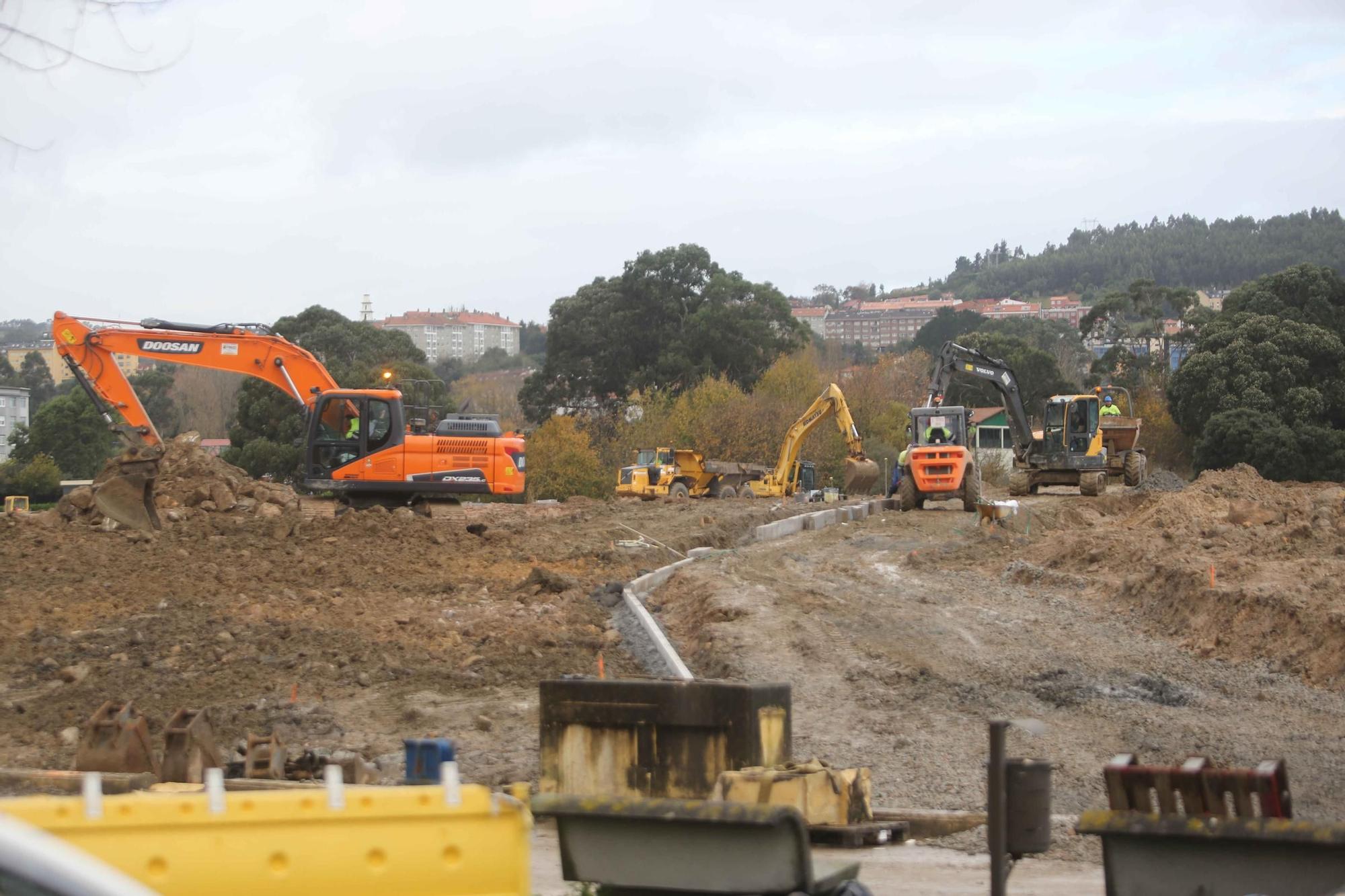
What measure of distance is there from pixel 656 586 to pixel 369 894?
15657mm

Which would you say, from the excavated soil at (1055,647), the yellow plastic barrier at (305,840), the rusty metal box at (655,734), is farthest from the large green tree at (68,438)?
the yellow plastic barrier at (305,840)

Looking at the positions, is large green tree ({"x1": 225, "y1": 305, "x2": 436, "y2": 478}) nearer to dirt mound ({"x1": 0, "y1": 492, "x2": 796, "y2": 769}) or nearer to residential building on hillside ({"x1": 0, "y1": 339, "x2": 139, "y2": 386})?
dirt mound ({"x1": 0, "y1": 492, "x2": 796, "y2": 769})

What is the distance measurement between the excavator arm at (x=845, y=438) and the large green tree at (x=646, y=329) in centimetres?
3135

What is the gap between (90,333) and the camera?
24.9 meters

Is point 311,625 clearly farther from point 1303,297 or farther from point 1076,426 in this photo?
point 1303,297

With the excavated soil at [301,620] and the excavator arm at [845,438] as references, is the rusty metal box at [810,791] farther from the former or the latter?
the excavator arm at [845,438]

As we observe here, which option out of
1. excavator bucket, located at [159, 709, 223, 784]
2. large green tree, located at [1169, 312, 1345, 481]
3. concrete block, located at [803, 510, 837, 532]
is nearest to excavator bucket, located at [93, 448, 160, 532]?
concrete block, located at [803, 510, 837, 532]

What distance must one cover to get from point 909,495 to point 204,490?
16.0 metres

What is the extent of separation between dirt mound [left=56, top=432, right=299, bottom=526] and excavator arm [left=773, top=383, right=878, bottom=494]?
15067 mm

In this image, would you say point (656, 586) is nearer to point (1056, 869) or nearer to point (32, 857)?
point (1056, 869)

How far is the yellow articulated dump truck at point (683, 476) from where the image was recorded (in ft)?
146

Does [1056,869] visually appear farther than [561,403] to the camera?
No

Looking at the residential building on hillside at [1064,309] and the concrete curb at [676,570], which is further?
the residential building on hillside at [1064,309]

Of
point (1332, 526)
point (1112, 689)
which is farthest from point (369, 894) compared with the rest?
point (1332, 526)
